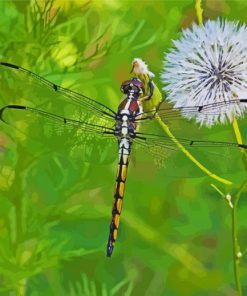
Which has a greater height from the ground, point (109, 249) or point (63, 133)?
point (63, 133)

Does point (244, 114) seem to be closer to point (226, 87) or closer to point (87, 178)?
point (226, 87)

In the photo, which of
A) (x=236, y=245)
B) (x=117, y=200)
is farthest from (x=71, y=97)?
(x=236, y=245)

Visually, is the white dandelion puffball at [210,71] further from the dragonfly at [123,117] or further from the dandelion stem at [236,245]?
the dandelion stem at [236,245]

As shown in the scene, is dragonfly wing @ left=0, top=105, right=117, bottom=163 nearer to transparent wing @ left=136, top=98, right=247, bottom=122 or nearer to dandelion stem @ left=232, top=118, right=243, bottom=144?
transparent wing @ left=136, top=98, right=247, bottom=122

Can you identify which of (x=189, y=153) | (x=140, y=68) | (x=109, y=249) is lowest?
(x=109, y=249)

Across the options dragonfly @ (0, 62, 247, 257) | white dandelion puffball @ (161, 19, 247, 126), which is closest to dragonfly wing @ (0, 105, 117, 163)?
dragonfly @ (0, 62, 247, 257)

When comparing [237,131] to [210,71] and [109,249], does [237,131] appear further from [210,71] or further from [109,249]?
[109,249]

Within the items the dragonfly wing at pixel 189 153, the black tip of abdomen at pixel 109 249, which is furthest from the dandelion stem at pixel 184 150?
the black tip of abdomen at pixel 109 249

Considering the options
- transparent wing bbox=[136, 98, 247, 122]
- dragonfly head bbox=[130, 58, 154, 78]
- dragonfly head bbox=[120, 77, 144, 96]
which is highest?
dragonfly head bbox=[130, 58, 154, 78]
